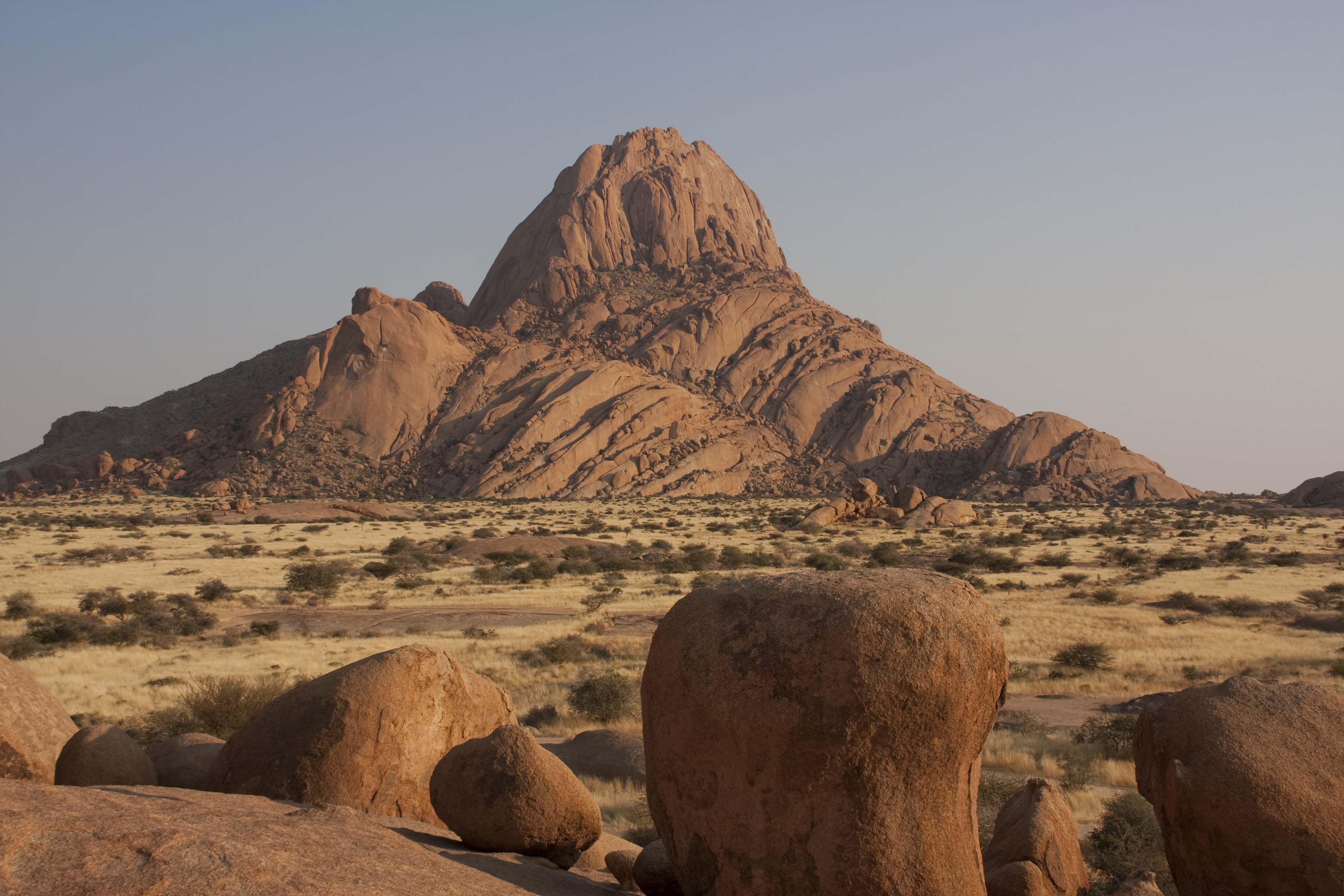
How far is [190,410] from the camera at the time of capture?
11425 centimetres

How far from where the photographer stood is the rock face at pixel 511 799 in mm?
6535

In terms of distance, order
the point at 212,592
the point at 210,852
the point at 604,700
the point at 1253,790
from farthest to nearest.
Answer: the point at 212,592
the point at 604,700
the point at 1253,790
the point at 210,852

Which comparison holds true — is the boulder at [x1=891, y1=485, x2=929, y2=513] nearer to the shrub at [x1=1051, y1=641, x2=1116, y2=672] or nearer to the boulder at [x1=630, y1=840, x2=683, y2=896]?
the shrub at [x1=1051, y1=641, x2=1116, y2=672]

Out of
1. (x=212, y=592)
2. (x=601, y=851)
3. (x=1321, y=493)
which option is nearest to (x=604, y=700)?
(x=601, y=851)

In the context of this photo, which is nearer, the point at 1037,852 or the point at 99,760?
the point at 1037,852

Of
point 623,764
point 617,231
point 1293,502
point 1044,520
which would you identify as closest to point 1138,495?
point 1293,502

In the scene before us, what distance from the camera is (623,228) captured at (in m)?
137

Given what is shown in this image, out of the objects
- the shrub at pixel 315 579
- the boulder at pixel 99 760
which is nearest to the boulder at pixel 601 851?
the boulder at pixel 99 760

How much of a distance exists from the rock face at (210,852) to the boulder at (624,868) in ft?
1.71

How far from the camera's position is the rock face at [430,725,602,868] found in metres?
6.54

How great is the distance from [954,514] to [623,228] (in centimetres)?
8880

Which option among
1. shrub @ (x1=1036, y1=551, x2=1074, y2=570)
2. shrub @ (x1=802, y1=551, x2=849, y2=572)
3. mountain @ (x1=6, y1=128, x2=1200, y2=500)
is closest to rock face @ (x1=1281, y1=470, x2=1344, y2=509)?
mountain @ (x1=6, y1=128, x2=1200, y2=500)

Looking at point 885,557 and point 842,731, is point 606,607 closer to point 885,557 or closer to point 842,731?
point 885,557

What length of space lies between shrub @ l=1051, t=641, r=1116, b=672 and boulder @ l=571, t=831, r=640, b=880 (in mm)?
13057
